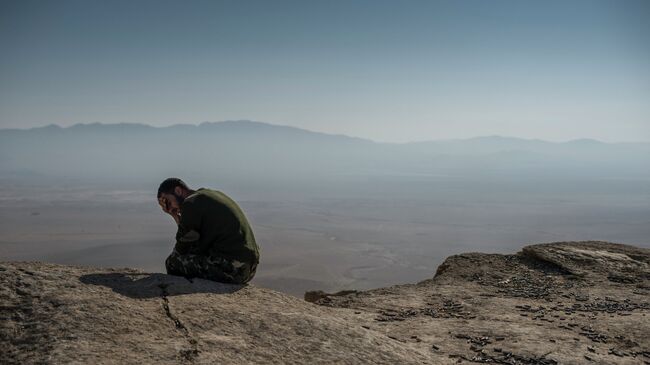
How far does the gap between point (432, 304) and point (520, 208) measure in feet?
615

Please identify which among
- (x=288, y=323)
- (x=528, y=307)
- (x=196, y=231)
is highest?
(x=196, y=231)

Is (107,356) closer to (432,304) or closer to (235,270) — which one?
(235,270)

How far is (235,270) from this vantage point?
6.59m

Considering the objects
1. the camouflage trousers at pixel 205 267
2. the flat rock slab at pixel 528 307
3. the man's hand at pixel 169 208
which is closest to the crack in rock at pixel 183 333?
the camouflage trousers at pixel 205 267

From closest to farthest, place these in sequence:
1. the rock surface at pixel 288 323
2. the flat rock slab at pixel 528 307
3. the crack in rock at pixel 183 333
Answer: the crack in rock at pixel 183 333 < the rock surface at pixel 288 323 < the flat rock slab at pixel 528 307

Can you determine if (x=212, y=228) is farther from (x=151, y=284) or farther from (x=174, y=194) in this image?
(x=151, y=284)

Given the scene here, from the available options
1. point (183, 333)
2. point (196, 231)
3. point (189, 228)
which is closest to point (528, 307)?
point (196, 231)

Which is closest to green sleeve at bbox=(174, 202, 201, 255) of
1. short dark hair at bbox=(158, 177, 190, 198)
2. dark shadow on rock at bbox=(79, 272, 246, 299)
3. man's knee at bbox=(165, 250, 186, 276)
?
man's knee at bbox=(165, 250, 186, 276)

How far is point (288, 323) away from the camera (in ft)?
17.5

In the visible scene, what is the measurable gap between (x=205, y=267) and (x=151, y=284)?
2.72 feet

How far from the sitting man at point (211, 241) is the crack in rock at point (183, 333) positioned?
745 millimetres

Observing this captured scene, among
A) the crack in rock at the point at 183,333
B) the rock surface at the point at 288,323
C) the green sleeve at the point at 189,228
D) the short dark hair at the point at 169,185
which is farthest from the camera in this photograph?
the short dark hair at the point at 169,185

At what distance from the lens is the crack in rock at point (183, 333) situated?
13.9ft

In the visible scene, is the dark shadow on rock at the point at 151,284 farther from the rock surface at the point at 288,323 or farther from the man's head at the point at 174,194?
the man's head at the point at 174,194
